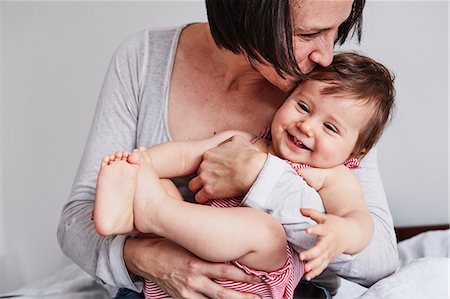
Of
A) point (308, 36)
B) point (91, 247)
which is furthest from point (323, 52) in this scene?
point (91, 247)

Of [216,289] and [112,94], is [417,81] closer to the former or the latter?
[112,94]

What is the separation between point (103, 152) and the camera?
4.54 ft

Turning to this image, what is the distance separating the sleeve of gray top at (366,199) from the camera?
1128mm

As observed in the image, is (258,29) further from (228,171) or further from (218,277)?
(218,277)

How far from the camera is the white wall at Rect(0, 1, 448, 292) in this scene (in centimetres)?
210

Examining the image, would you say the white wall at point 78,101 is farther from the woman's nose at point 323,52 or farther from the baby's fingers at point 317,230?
the baby's fingers at point 317,230

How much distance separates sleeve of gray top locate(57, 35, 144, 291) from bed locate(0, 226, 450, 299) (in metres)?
0.25

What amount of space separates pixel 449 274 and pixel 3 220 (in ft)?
4.69

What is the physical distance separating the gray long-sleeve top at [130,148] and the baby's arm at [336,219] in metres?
0.12

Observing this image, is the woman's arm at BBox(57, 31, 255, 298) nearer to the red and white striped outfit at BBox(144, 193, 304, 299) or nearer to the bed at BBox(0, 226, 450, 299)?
the red and white striped outfit at BBox(144, 193, 304, 299)

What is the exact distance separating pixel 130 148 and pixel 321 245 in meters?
0.59

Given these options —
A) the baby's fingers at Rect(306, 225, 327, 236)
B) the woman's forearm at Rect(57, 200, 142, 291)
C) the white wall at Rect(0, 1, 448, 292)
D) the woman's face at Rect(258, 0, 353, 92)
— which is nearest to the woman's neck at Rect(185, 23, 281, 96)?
the woman's face at Rect(258, 0, 353, 92)

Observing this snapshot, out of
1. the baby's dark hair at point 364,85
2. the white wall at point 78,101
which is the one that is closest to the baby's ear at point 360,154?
the baby's dark hair at point 364,85

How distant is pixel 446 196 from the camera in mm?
2316
